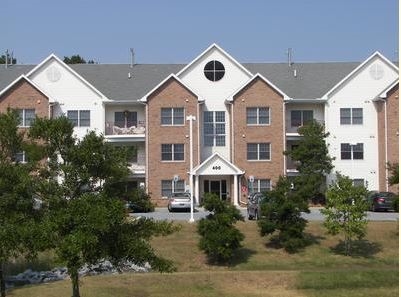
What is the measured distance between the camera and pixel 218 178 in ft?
183

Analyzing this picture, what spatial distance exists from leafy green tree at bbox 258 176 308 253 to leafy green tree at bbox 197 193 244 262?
65.2 inches

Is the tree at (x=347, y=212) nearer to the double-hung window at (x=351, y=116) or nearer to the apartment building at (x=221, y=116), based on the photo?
the apartment building at (x=221, y=116)

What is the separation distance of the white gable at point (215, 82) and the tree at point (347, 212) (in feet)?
73.0

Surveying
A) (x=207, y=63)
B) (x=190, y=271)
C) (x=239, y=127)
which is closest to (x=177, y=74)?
(x=207, y=63)

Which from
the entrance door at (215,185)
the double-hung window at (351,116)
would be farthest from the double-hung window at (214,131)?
the double-hung window at (351,116)

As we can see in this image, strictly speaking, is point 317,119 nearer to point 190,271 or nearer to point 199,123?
point 199,123

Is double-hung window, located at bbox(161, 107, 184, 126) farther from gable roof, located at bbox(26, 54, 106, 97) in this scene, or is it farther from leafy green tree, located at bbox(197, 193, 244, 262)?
leafy green tree, located at bbox(197, 193, 244, 262)

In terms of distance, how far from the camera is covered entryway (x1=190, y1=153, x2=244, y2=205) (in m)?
54.5

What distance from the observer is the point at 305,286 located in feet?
90.7

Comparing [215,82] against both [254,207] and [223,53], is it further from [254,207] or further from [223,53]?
[254,207]

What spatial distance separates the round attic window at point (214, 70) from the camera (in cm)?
5719

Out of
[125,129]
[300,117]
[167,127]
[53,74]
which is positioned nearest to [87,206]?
[167,127]

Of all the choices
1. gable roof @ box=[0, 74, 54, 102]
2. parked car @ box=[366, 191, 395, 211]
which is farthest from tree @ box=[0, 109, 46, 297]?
gable roof @ box=[0, 74, 54, 102]

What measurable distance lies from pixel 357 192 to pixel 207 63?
24.4 m
